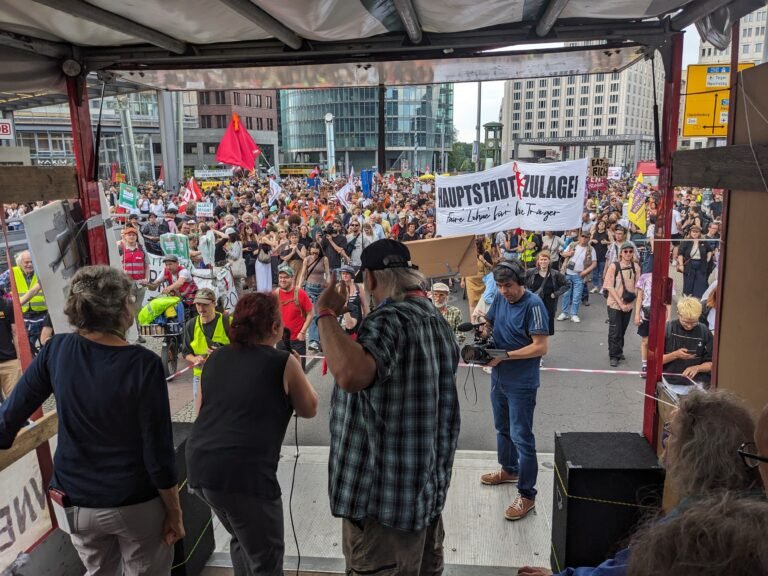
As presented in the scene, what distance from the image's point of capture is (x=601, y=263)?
13.4m

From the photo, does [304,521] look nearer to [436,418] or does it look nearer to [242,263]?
[436,418]

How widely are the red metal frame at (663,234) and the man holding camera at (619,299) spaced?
527cm

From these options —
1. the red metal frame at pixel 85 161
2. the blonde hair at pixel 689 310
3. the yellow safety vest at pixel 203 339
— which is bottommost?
the yellow safety vest at pixel 203 339

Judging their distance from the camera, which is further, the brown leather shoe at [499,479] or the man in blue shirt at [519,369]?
the brown leather shoe at [499,479]

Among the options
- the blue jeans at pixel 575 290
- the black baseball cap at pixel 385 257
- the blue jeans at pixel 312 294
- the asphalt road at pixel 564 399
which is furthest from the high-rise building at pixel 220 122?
the black baseball cap at pixel 385 257

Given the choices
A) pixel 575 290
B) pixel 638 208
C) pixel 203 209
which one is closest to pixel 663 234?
pixel 575 290

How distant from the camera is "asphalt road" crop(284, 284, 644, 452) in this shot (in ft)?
20.0

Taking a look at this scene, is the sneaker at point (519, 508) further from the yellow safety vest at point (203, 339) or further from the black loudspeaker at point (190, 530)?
the yellow safety vest at point (203, 339)

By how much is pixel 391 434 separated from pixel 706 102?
2.82m

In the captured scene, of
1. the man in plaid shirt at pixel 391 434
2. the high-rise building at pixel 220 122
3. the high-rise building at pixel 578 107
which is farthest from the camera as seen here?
the high-rise building at pixel 578 107

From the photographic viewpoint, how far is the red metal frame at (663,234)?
3.19 meters

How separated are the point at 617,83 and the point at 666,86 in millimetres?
140957

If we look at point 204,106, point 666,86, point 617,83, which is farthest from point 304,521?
point 617,83

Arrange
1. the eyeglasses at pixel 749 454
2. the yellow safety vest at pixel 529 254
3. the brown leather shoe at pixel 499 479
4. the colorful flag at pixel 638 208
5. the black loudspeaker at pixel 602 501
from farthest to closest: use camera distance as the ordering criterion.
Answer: the colorful flag at pixel 638 208
the yellow safety vest at pixel 529 254
the brown leather shoe at pixel 499 479
the black loudspeaker at pixel 602 501
the eyeglasses at pixel 749 454
